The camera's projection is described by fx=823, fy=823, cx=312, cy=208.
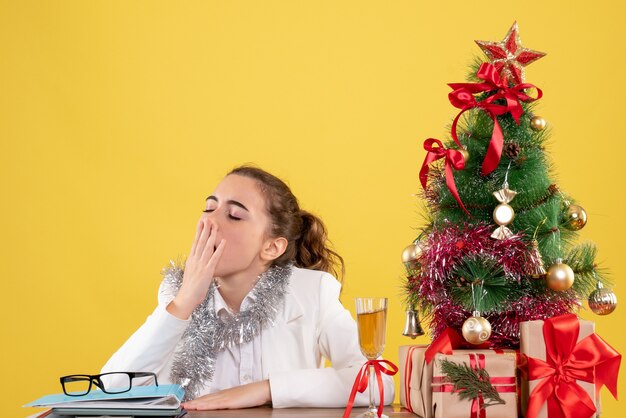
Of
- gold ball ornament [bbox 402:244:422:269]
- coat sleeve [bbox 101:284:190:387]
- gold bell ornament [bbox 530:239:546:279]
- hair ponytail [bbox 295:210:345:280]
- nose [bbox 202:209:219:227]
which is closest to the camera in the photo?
gold bell ornament [bbox 530:239:546:279]

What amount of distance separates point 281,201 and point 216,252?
38 cm

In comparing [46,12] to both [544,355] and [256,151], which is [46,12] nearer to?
[256,151]

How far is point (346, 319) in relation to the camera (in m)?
2.19

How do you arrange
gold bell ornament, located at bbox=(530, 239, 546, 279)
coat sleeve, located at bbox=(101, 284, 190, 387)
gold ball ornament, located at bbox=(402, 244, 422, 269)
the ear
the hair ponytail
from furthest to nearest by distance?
the hair ponytail, the ear, coat sleeve, located at bbox=(101, 284, 190, 387), gold ball ornament, located at bbox=(402, 244, 422, 269), gold bell ornament, located at bbox=(530, 239, 546, 279)

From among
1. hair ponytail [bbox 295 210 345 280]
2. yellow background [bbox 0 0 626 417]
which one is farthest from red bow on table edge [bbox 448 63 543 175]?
yellow background [bbox 0 0 626 417]

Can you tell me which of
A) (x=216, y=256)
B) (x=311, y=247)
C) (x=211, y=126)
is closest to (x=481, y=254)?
(x=216, y=256)

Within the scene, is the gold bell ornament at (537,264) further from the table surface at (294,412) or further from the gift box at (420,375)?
the table surface at (294,412)

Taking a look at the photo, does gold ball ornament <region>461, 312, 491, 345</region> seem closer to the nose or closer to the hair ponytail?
the nose

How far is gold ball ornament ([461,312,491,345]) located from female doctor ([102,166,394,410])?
38 cm

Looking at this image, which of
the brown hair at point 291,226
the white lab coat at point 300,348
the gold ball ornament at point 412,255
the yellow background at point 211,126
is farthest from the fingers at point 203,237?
the yellow background at point 211,126

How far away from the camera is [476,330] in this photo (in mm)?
1517

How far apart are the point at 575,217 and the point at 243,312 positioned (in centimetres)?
90

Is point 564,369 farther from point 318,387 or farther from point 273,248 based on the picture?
point 273,248

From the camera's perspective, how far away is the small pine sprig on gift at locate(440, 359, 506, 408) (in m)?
1.46
